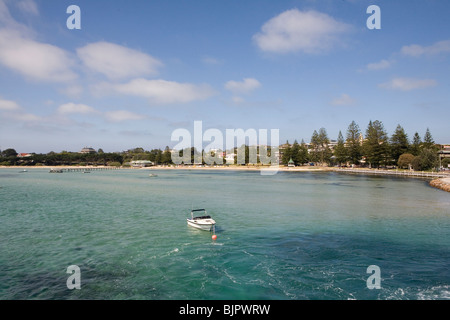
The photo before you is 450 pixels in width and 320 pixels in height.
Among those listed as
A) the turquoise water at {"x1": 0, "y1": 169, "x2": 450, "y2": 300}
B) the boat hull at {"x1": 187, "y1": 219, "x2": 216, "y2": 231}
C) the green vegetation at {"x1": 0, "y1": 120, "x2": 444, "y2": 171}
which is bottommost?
the turquoise water at {"x1": 0, "y1": 169, "x2": 450, "y2": 300}

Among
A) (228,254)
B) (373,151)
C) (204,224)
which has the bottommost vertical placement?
(228,254)

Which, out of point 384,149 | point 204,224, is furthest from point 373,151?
point 204,224

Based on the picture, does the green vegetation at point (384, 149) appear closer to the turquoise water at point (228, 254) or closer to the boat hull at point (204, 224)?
the turquoise water at point (228, 254)

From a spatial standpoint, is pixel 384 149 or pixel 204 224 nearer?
pixel 204 224

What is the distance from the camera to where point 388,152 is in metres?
111

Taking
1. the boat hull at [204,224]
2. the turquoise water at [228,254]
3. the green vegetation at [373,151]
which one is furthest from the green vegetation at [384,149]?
the boat hull at [204,224]

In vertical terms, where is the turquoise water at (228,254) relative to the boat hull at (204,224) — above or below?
below

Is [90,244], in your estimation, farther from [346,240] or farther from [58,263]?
[346,240]

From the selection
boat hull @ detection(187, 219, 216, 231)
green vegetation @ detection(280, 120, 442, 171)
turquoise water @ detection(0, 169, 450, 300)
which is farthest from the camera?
green vegetation @ detection(280, 120, 442, 171)

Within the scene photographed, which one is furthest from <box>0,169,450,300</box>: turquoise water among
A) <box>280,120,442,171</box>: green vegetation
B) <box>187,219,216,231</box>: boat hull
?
<box>280,120,442,171</box>: green vegetation

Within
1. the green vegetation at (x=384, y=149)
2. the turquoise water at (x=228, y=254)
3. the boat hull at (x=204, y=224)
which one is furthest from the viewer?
the green vegetation at (x=384, y=149)

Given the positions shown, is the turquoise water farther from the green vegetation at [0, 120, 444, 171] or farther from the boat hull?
the green vegetation at [0, 120, 444, 171]

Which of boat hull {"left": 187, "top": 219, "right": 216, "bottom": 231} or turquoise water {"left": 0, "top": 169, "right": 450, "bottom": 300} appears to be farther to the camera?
boat hull {"left": 187, "top": 219, "right": 216, "bottom": 231}

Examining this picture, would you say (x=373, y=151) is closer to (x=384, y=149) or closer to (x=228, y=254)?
(x=384, y=149)
